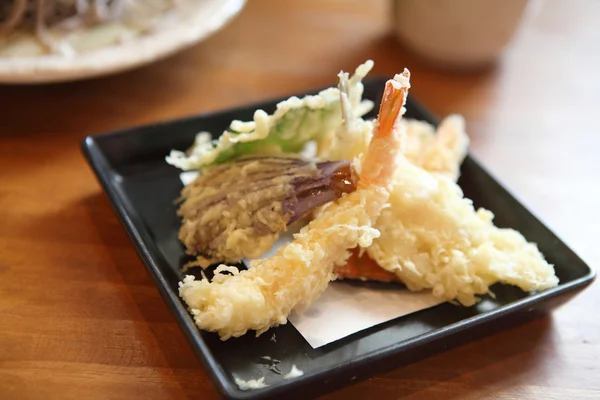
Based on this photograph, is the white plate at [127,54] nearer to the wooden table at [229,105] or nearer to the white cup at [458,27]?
the wooden table at [229,105]

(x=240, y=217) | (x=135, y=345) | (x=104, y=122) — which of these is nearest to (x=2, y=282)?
(x=135, y=345)

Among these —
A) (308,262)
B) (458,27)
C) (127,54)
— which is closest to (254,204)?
(308,262)

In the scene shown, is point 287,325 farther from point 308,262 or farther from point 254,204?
point 254,204

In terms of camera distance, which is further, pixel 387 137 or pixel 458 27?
pixel 458 27

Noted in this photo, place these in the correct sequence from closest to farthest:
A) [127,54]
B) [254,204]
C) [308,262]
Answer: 1. [308,262]
2. [254,204]
3. [127,54]

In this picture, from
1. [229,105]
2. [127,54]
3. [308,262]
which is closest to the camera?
[308,262]

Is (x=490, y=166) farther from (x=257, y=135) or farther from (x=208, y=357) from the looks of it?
(x=208, y=357)

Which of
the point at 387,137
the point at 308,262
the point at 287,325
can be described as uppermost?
the point at 387,137
